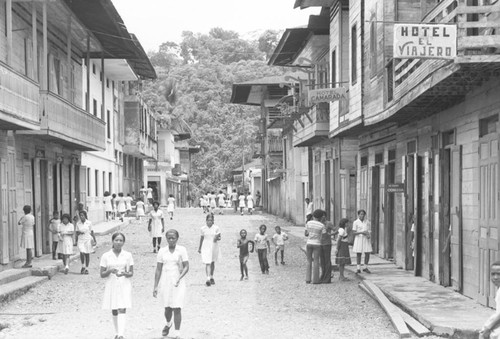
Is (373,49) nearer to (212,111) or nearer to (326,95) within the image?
(326,95)

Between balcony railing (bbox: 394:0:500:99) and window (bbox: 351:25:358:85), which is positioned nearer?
balcony railing (bbox: 394:0:500:99)

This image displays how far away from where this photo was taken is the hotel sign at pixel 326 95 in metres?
21.6

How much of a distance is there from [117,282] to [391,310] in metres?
4.31

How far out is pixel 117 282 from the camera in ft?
34.9

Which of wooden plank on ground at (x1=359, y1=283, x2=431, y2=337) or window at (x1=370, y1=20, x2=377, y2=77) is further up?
window at (x1=370, y1=20, x2=377, y2=77)

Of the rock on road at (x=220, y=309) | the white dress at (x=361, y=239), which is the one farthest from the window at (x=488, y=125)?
the white dress at (x=361, y=239)

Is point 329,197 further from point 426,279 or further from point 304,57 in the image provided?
point 426,279

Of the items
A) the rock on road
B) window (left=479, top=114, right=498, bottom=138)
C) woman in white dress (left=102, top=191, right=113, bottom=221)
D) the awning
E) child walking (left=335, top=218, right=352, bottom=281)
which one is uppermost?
the awning

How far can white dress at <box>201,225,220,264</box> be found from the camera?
17.4 meters

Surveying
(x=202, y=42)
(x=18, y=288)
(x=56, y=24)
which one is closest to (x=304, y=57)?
(x=56, y=24)

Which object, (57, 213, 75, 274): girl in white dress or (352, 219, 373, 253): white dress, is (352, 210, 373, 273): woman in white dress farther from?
(57, 213, 75, 274): girl in white dress

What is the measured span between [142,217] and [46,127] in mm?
23863

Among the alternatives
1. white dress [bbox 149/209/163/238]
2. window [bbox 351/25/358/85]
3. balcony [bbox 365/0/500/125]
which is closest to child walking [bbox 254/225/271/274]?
balcony [bbox 365/0/500/125]

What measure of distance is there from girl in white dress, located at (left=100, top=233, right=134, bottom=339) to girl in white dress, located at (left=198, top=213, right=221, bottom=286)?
6572mm
